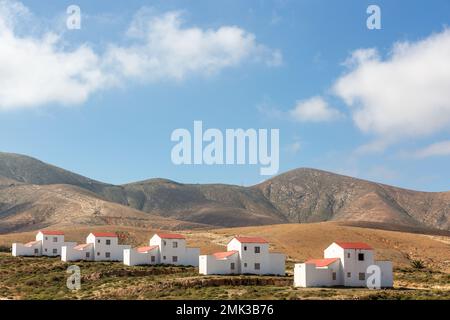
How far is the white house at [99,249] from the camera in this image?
79.6 meters

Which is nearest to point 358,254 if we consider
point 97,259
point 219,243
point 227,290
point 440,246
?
point 227,290

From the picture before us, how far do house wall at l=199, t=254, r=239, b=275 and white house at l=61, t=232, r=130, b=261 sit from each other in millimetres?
17583

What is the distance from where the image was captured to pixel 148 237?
376 ft

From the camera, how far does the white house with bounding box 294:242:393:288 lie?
191 ft

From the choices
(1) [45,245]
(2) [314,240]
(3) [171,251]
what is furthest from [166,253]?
(2) [314,240]

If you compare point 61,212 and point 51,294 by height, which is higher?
point 61,212

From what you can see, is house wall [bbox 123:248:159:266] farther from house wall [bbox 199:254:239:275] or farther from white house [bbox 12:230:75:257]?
white house [bbox 12:230:75:257]

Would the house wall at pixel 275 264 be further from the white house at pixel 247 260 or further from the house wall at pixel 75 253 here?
the house wall at pixel 75 253

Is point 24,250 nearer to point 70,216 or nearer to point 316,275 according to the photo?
point 316,275

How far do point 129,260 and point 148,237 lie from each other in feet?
132

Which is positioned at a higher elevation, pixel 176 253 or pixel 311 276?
pixel 176 253

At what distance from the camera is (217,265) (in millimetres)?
67000

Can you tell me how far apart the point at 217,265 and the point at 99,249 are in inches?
819
